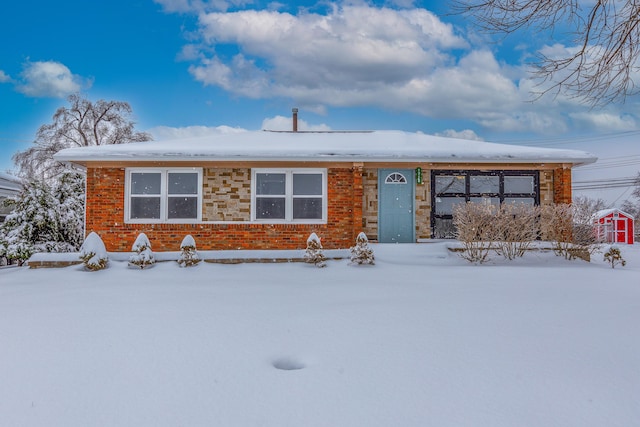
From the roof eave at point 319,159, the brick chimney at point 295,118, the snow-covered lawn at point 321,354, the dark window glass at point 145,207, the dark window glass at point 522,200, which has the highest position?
the brick chimney at point 295,118

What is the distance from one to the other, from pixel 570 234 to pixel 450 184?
11.2ft

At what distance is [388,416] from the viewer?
274cm

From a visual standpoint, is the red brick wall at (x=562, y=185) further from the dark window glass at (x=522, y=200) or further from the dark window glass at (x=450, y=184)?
the dark window glass at (x=450, y=184)

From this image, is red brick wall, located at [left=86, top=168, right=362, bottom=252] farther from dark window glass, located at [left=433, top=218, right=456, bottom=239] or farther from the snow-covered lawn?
the snow-covered lawn

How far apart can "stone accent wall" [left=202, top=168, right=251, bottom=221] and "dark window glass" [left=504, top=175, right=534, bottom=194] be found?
A: 774 cm

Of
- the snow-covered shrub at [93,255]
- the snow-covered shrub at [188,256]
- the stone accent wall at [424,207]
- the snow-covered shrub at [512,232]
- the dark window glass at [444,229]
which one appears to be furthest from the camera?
the dark window glass at [444,229]

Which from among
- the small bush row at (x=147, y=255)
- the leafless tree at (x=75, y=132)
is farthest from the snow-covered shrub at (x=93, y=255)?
the leafless tree at (x=75, y=132)

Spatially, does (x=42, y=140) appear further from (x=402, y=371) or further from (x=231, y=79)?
(x=402, y=371)

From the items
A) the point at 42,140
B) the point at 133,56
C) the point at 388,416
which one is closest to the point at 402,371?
the point at 388,416

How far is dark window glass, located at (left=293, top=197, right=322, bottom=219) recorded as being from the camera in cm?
1152

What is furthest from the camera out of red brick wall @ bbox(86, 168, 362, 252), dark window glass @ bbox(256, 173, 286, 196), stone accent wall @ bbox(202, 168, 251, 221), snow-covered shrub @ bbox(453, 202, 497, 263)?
dark window glass @ bbox(256, 173, 286, 196)

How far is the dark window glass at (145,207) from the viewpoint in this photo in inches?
444

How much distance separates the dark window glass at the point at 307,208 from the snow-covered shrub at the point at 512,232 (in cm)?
472

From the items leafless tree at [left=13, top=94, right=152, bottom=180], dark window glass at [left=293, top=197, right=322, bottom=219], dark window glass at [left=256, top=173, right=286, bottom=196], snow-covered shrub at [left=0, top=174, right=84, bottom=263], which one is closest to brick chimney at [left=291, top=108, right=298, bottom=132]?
dark window glass at [left=256, top=173, right=286, bottom=196]
